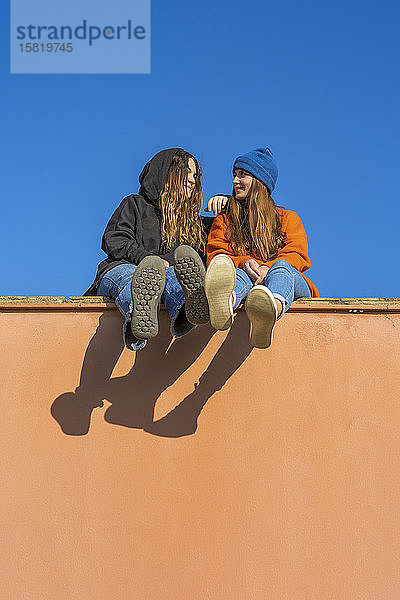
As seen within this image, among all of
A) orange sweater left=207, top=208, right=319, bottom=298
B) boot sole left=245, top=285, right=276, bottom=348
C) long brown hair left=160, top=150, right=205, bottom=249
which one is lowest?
boot sole left=245, top=285, right=276, bottom=348

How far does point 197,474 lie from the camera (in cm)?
248

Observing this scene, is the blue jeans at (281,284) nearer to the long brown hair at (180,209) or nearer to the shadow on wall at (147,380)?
the shadow on wall at (147,380)

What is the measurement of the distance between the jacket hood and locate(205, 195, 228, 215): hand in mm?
292

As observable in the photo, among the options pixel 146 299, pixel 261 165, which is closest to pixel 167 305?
pixel 146 299

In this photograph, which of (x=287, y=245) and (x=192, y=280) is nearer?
(x=192, y=280)

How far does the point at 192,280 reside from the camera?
87.5 inches

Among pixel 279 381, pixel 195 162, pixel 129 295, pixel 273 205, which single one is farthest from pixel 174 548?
pixel 195 162

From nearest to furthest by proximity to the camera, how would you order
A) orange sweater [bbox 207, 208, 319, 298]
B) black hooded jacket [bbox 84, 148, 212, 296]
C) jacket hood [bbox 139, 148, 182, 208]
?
orange sweater [bbox 207, 208, 319, 298] < black hooded jacket [bbox 84, 148, 212, 296] < jacket hood [bbox 139, 148, 182, 208]

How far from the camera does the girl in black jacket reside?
2.24 m

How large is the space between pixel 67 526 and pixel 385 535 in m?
1.26

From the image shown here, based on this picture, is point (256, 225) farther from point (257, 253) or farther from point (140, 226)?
point (140, 226)

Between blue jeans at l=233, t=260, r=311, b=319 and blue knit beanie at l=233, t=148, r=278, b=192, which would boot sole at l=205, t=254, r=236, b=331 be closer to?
blue jeans at l=233, t=260, r=311, b=319

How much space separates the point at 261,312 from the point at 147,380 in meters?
0.72

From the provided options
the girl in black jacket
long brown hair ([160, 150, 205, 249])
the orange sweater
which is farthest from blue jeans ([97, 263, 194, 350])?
long brown hair ([160, 150, 205, 249])
